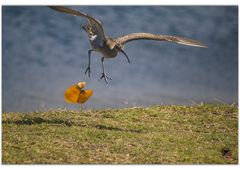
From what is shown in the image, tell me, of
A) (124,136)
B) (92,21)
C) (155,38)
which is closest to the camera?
(92,21)

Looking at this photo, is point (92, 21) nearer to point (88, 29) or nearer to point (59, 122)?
point (88, 29)

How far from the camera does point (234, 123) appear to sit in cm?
633

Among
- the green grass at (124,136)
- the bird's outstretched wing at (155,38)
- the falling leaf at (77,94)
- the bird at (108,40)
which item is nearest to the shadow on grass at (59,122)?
the green grass at (124,136)

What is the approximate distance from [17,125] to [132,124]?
51.6 inches

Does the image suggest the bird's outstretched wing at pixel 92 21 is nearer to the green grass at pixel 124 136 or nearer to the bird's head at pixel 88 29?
the bird's head at pixel 88 29

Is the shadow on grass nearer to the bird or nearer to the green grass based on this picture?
the green grass

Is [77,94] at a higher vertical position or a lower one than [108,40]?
lower

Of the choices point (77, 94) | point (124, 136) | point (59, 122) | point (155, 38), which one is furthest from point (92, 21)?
point (59, 122)

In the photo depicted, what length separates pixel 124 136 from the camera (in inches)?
224

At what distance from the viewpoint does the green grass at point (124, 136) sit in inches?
201

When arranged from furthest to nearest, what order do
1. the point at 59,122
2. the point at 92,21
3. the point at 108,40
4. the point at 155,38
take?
1. the point at 59,122
2. the point at 155,38
3. the point at 108,40
4. the point at 92,21

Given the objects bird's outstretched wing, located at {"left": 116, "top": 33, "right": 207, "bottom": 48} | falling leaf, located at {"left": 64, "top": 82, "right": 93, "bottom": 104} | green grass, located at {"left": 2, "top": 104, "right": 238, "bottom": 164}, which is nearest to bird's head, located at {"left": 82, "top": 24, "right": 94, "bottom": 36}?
bird's outstretched wing, located at {"left": 116, "top": 33, "right": 207, "bottom": 48}
